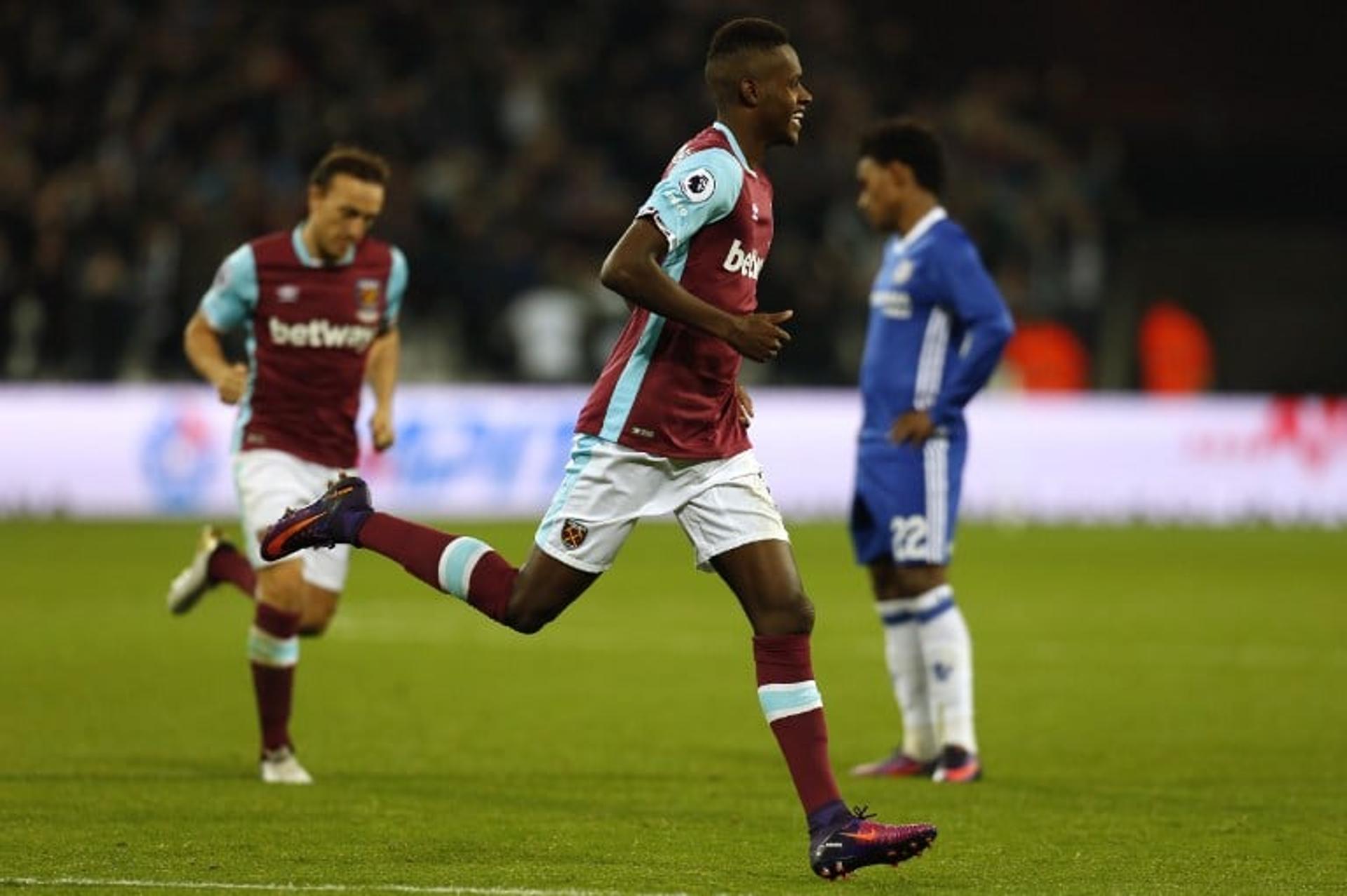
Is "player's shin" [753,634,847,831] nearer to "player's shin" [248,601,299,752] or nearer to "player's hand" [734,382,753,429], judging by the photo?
"player's hand" [734,382,753,429]

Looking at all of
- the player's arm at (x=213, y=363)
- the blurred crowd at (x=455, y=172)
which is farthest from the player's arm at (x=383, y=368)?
the blurred crowd at (x=455, y=172)

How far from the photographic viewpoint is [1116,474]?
22484 millimetres

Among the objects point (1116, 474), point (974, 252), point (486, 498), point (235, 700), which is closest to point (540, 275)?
point (486, 498)

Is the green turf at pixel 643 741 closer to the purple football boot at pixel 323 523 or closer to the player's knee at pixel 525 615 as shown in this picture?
the player's knee at pixel 525 615

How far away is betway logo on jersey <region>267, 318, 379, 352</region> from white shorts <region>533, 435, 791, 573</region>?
2663 mm

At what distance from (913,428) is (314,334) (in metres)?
2.28

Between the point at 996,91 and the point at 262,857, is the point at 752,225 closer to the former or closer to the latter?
the point at 262,857

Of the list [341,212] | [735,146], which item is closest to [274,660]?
[341,212]

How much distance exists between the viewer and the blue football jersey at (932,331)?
28.7 ft

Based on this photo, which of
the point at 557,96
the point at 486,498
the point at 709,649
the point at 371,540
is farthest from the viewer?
the point at 557,96

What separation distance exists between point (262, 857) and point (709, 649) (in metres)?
6.64

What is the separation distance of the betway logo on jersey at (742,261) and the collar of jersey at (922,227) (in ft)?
8.69

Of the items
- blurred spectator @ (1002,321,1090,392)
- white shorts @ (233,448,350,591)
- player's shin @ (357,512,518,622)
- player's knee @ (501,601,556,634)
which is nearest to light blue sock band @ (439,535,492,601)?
player's shin @ (357,512,518,622)

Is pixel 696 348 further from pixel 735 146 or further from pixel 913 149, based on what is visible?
pixel 913 149
